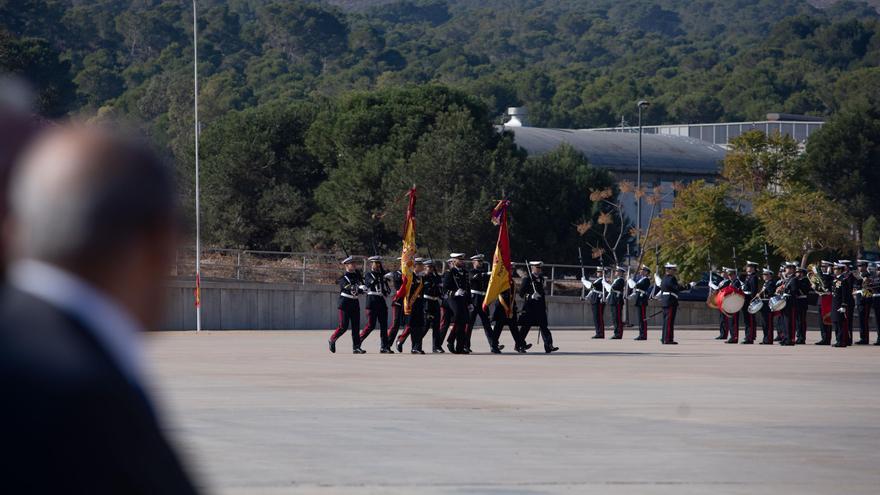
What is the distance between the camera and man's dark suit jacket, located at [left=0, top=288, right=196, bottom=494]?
1.66 metres

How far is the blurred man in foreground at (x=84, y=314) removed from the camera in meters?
1.67

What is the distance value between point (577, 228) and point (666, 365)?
121ft

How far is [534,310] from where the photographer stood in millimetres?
27891

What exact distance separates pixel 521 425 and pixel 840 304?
22.0 metres

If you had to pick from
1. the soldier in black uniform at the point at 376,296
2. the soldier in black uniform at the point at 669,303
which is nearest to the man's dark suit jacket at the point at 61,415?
the soldier in black uniform at the point at 376,296

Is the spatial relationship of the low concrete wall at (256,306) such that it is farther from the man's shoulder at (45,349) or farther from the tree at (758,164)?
the man's shoulder at (45,349)

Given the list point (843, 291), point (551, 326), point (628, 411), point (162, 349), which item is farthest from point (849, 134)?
point (628, 411)

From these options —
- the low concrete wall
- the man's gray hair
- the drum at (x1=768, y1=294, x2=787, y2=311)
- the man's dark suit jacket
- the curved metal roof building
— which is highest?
the curved metal roof building

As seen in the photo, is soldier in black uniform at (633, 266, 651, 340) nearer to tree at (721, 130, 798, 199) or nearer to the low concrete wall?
the low concrete wall

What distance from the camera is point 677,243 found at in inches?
2215

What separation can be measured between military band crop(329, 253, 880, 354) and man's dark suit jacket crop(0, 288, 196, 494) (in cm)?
2410

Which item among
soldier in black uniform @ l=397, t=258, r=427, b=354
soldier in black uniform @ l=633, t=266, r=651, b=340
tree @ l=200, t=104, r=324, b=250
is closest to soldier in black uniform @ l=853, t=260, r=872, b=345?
soldier in black uniform @ l=633, t=266, r=651, b=340

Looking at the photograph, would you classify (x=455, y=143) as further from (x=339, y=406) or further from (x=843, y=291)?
(x=339, y=406)

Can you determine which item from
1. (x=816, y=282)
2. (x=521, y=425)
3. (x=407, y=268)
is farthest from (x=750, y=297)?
(x=521, y=425)
